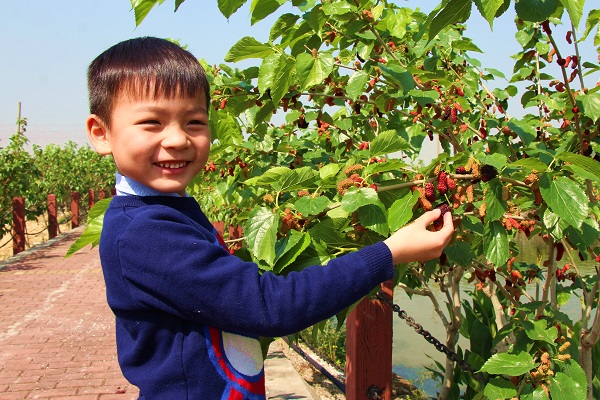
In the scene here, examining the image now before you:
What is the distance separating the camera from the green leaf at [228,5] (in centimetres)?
128

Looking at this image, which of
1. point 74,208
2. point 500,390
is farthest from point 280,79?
point 74,208

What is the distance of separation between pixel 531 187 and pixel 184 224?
2.65ft

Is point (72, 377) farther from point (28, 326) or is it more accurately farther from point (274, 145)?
point (274, 145)

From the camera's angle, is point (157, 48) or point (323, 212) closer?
point (157, 48)

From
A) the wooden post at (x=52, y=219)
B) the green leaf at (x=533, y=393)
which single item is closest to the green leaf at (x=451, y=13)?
the green leaf at (x=533, y=393)

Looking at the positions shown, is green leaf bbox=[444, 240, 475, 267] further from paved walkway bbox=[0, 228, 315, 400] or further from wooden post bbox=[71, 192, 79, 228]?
wooden post bbox=[71, 192, 79, 228]

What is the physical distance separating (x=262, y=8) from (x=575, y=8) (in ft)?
2.22

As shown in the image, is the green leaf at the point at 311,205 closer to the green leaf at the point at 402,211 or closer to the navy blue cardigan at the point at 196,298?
the green leaf at the point at 402,211

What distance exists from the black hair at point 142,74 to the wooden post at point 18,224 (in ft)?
37.0

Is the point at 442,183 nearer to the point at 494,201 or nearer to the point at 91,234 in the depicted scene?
the point at 494,201

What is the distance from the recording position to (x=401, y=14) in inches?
86.4

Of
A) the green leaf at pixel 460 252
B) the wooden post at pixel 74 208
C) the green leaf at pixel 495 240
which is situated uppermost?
the green leaf at pixel 495 240

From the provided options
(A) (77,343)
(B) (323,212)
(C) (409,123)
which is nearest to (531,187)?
(B) (323,212)

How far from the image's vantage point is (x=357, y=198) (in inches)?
49.2
